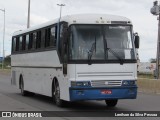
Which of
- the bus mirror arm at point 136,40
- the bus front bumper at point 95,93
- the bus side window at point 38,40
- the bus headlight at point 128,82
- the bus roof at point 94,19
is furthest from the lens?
the bus side window at point 38,40

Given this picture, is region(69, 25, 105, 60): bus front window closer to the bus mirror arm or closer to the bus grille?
the bus grille

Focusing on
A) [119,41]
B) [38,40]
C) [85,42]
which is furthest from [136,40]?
[38,40]

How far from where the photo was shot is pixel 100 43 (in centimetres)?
1492

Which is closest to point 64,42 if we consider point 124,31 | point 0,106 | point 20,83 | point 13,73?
point 124,31

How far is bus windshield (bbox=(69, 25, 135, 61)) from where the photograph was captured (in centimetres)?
1478

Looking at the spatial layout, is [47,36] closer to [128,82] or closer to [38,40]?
[38,40]

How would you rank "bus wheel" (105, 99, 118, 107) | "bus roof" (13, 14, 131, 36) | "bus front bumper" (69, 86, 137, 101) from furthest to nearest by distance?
"bus wheel" (105, 99, 118, 107), "bus roof" (13, 14, 131, 36), "bus front bumper" (69, 86, 137, 101)

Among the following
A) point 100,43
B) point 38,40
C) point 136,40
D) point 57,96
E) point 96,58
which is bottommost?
point 57,96

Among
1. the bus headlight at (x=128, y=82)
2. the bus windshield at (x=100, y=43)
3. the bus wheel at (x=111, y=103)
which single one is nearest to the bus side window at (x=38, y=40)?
the bus wheel at (x=111, y=103)

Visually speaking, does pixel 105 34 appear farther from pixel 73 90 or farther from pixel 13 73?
pixel 13 73

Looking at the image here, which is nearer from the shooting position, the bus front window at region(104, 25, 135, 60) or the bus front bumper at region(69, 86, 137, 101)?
the bus front bumper at region(69, 86, 137, 101)

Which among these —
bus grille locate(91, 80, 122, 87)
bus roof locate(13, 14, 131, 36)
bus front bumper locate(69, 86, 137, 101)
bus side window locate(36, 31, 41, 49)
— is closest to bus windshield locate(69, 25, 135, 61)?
bus roof locate(13, 14, 131, 36)

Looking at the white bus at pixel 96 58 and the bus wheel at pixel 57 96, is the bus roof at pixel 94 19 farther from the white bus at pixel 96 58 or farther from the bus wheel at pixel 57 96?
the bus wheel at pixel 57 96

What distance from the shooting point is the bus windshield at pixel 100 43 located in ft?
48.5
